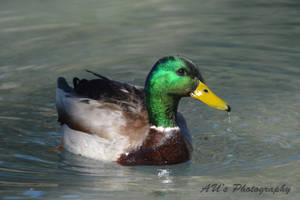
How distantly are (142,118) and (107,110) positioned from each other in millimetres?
370

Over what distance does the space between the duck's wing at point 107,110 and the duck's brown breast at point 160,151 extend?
0.10 metres

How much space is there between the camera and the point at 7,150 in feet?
21.3

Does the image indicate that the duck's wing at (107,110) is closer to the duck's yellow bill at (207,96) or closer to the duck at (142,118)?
the duck at (142,118)

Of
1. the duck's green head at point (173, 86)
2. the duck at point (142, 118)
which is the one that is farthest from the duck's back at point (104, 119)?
the duck's green head at point (173, 86)

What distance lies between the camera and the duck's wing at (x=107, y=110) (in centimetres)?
622

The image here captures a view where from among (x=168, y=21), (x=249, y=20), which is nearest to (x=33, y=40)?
(x=168, y=21)

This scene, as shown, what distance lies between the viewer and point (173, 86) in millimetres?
5992

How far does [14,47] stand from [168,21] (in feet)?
9.73

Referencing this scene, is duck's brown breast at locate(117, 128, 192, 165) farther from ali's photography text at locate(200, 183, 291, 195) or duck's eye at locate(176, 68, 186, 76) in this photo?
ali's photography text at locate(200, 183, 291, 195)

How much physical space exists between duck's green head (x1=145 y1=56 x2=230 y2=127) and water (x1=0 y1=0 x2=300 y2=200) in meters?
0.61

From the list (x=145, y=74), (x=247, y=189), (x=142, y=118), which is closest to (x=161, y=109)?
(x=142, y=118)

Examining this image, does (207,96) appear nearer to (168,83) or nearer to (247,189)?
(168,83)

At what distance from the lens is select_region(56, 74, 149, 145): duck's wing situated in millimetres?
6223

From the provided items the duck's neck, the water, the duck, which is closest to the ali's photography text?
the water
